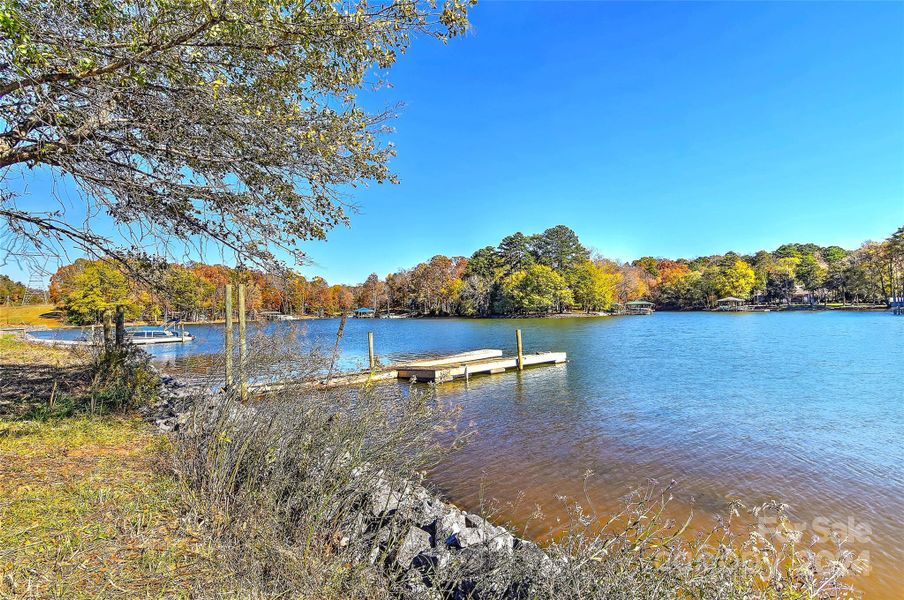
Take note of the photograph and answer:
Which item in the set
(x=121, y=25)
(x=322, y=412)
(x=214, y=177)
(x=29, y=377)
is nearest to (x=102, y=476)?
(x=322, y=412)

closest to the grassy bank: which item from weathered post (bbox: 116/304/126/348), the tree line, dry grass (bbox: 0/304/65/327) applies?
weathered post (bbox: 116/304/126/348)

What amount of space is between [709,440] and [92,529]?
29.2 feet

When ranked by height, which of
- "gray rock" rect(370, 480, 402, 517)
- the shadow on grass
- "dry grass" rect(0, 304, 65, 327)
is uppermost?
"dry grass" rect(0, 304, 65, 327)

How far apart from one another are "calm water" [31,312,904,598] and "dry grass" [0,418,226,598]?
9.03 ft

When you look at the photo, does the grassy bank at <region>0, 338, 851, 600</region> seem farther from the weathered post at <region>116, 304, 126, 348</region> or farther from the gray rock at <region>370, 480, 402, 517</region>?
the weathered post at <region>116, 304, 126, 348</region>

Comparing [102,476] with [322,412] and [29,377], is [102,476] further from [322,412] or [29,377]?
[29,377]

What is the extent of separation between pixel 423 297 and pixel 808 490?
7403 centimetres

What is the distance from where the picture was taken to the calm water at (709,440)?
564 cm

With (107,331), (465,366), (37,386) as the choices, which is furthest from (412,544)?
(465,366)

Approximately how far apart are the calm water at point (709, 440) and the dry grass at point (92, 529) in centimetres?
275

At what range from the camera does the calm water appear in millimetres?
5641

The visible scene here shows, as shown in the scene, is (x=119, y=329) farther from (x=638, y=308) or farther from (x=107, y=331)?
(x=638, y=308)

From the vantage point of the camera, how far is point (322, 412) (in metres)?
3.77

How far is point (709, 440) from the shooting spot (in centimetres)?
813
